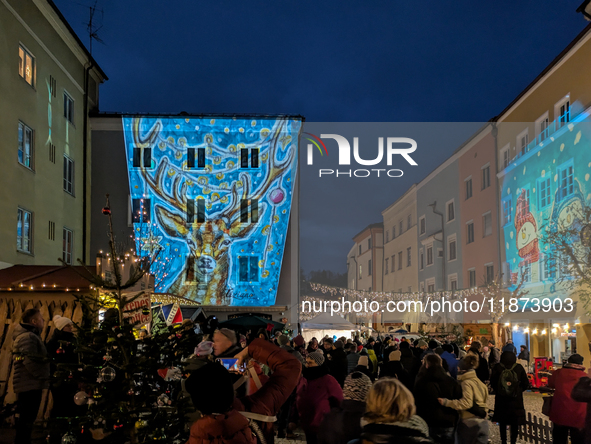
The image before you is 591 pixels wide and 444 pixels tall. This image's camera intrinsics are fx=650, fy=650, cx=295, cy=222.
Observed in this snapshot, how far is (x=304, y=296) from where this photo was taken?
3322 centimetres

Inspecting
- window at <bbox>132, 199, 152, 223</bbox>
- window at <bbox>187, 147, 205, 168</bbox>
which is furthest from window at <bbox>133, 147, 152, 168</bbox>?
window at <bbox>187, 147, 205, 168</bbox>

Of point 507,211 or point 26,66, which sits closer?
point 26,66

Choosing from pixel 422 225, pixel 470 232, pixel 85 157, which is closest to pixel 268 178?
pixel 85 157

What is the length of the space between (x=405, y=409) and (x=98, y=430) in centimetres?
326

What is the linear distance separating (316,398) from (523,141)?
2308 cm

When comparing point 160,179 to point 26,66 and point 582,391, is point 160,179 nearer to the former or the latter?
point 26,66

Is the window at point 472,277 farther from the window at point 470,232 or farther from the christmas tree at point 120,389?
the christmas tree at point 120,389

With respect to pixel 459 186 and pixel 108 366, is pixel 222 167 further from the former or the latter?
pixel 108 366

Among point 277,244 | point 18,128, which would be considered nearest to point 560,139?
point 277,244

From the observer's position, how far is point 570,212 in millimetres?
21734

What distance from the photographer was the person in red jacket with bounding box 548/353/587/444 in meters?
8.32

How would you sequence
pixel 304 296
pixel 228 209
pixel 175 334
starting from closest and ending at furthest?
1. pixel 175 334
2. pixel 228 209
3. pixel 304 296

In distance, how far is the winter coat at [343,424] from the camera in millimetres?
5297

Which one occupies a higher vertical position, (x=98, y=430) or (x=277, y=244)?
(x=277, y=244)
